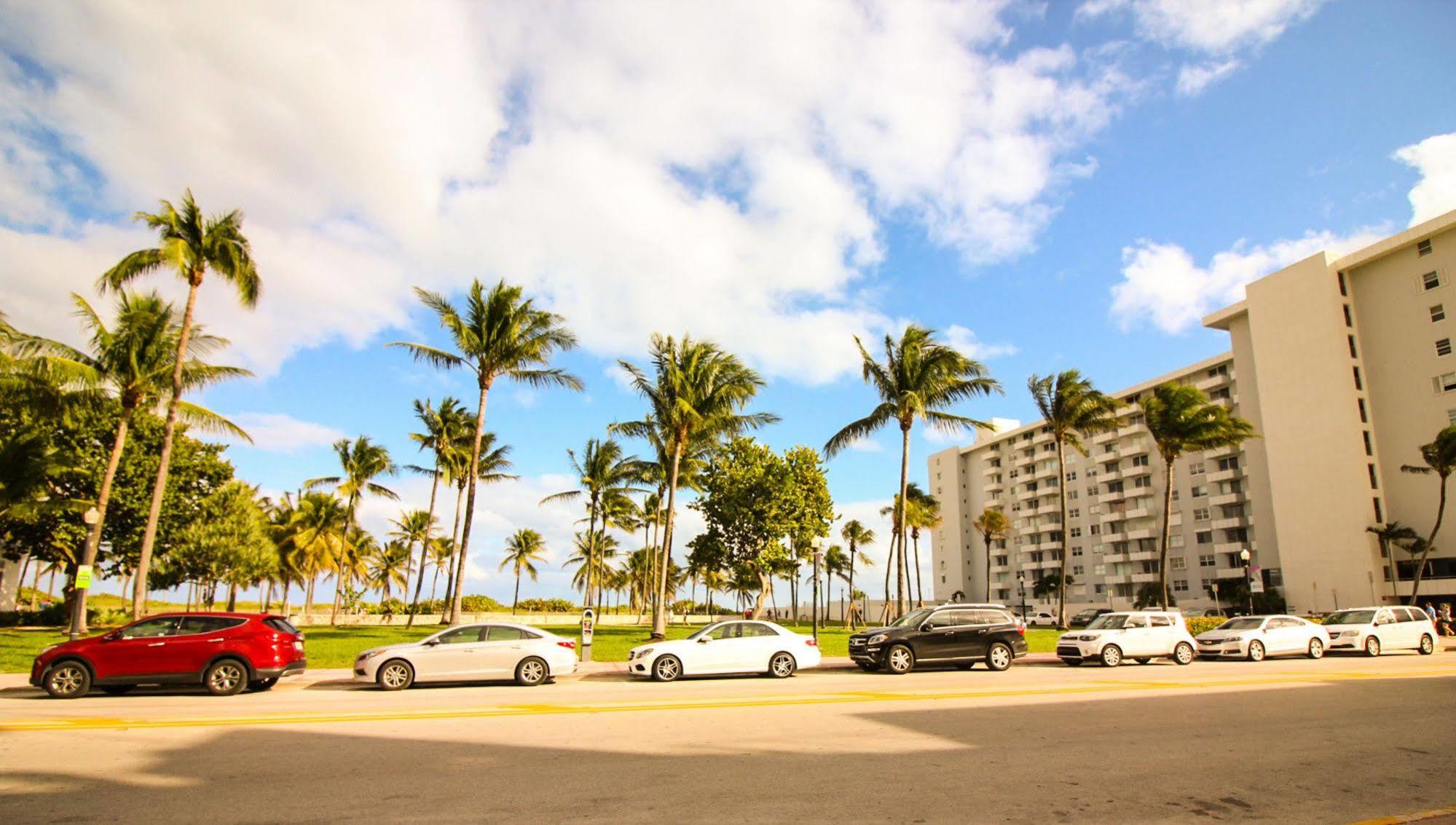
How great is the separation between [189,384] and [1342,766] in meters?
30.8

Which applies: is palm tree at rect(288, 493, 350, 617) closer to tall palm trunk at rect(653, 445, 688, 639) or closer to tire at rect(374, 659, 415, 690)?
tall palm trunk at rect(653, 445, 688, 639)

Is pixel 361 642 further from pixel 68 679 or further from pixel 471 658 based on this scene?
pixel 68 679

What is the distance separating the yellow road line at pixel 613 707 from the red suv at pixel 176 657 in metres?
3.85

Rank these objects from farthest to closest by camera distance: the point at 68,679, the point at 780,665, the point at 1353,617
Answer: the point at 1353,617, the point at 780,665, the point at 68,679

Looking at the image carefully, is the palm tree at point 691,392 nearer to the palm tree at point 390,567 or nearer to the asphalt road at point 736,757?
the asphalt road at point 736,757

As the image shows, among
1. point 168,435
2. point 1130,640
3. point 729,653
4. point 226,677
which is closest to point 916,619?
point 729,653

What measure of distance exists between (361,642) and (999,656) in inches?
838

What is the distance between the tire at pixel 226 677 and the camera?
14.7m

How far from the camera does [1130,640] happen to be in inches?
874

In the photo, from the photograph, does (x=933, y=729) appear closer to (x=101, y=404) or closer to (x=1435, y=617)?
(x=101, y=404)

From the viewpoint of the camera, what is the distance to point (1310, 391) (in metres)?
57.3

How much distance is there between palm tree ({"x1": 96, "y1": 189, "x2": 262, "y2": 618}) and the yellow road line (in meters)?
15.0

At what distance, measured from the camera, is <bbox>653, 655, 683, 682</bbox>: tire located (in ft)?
56.9

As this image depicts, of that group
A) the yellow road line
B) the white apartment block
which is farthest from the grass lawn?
the white apartment block
